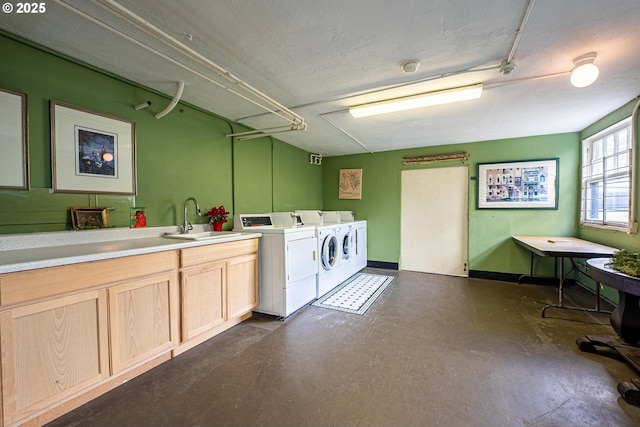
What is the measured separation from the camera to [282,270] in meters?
2.87

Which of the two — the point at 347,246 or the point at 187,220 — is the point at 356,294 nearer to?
the point at 347,246

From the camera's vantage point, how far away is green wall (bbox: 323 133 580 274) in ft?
13.1

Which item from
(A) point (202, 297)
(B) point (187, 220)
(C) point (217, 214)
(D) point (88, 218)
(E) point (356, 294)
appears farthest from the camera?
(E) point (356, 294)

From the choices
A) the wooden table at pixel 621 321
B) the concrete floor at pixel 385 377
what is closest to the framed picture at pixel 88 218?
the concrete floor at pixel 385 377

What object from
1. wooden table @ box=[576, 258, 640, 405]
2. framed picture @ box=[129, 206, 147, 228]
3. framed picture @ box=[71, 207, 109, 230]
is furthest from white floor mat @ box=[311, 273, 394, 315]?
framed picture @ box=[71, 207, 109, 230]

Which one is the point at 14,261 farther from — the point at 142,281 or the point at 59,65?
the point at 59,65

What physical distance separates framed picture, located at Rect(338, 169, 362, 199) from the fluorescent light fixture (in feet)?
8.10

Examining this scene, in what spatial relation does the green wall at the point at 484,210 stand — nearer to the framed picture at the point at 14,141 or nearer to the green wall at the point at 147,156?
the green wall at the point at 147,156

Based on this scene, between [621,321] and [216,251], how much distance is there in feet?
11.4

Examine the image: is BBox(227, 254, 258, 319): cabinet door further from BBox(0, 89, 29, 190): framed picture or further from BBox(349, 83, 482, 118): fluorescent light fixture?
BBox(349, 83, 482, 118): fluorescent light fixture

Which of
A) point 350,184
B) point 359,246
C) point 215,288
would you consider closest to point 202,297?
point 215,288

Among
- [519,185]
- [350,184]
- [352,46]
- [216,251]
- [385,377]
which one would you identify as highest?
[352,46]

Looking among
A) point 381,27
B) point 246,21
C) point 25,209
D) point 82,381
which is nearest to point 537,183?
point 381,27

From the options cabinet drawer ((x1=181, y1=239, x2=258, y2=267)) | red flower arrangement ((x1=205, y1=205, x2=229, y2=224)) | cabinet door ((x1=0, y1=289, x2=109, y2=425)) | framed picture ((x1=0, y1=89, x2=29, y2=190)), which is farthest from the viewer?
red flower arrangement ((x1=205, y1=205, x2=229, y2=224))
